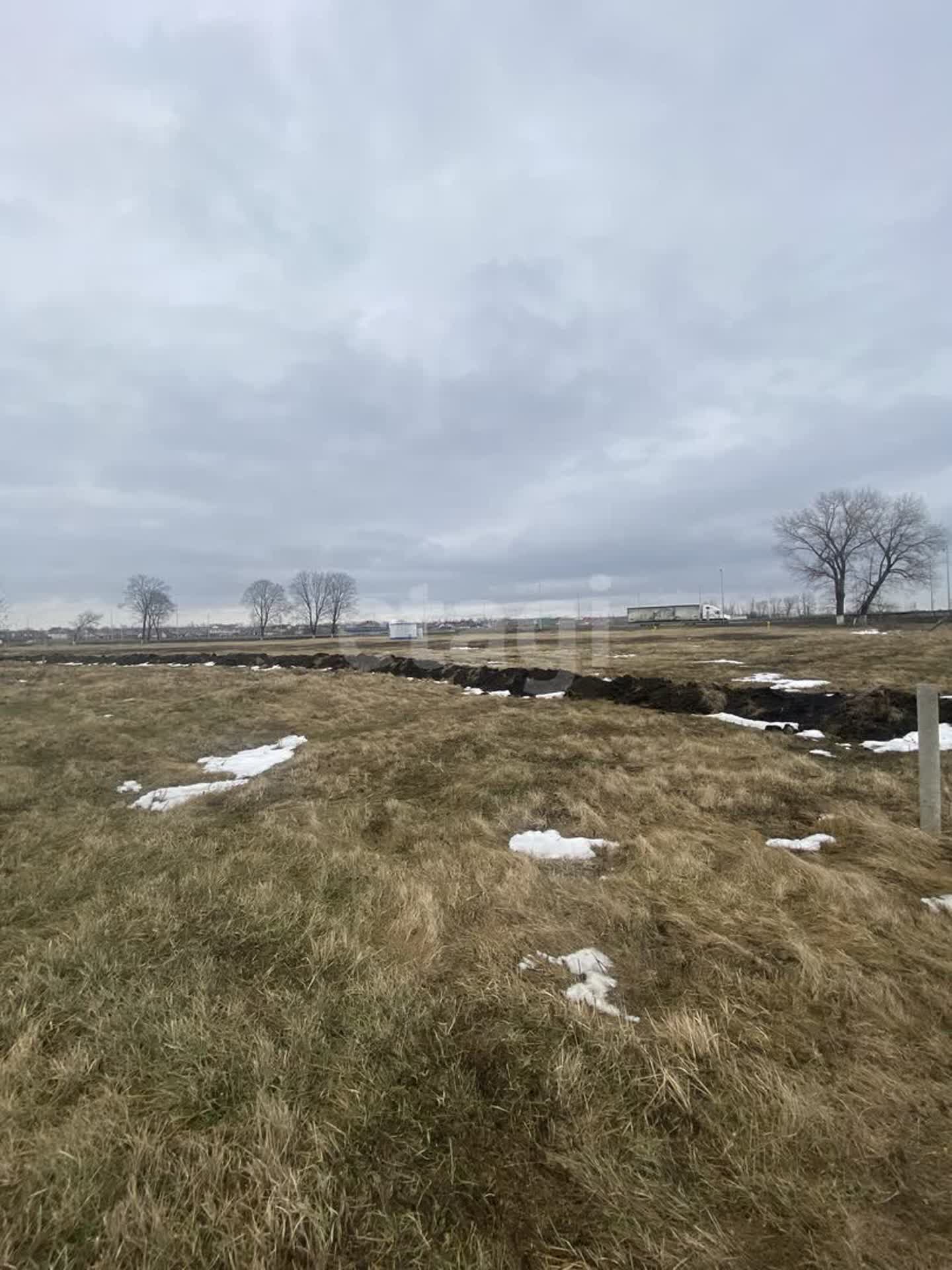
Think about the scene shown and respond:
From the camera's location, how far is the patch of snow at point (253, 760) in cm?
945

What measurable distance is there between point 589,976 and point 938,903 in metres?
2.80

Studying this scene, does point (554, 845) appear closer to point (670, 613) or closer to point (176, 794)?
point (176, 794)

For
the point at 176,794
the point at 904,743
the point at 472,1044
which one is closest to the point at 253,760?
the point at 176,794

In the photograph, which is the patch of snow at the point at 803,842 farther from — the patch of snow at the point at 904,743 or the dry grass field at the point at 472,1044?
the patch of snow at the point at 904,743

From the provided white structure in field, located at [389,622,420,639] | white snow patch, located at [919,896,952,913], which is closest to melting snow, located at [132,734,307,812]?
white snow patch, located at [919,896,952,913]

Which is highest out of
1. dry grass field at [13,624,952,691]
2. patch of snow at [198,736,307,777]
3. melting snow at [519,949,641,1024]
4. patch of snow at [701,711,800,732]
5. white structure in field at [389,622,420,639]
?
white structure in field at [389,622,420,639]

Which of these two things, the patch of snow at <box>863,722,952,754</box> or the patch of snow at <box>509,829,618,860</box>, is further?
the patch of snow at <box>863,722,952,754</box>

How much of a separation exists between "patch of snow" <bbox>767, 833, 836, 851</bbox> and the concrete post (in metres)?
0.95

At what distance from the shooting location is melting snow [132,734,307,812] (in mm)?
7570

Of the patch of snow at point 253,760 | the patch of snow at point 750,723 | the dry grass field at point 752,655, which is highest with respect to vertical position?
the dry grass field at point 752,655

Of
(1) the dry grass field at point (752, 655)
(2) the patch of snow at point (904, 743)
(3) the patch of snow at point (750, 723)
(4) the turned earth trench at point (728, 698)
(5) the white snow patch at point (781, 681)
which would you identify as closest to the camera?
(2) the patch of snow at point (904, 743)

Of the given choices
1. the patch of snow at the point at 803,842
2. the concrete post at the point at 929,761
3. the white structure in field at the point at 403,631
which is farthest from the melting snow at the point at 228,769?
the white structure in field at the point at 403,631

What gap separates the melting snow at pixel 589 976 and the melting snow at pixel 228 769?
5.50 m

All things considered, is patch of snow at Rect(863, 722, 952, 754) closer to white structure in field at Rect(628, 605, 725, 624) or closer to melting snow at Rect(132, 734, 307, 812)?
melting snow at Rect(132, 734, 307, 812)
